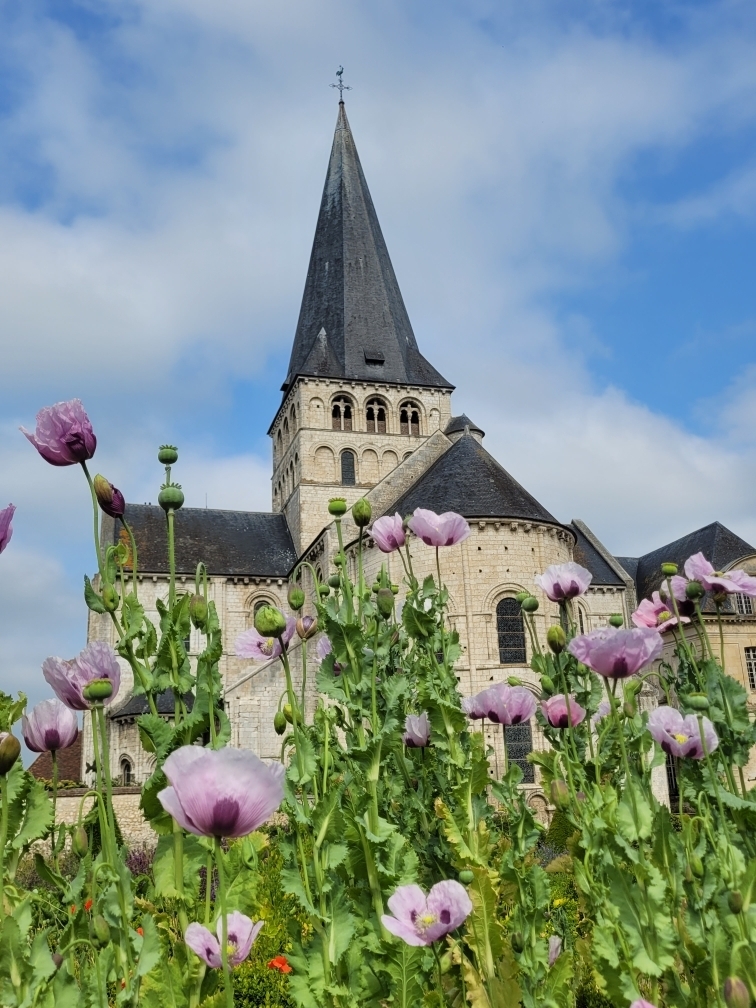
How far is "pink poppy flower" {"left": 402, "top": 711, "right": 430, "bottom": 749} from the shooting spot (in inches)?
142

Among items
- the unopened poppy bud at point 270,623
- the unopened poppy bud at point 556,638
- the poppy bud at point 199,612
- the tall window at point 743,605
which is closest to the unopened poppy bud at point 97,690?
the poppy bud at point 199,612

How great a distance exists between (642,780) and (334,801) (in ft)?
3.75

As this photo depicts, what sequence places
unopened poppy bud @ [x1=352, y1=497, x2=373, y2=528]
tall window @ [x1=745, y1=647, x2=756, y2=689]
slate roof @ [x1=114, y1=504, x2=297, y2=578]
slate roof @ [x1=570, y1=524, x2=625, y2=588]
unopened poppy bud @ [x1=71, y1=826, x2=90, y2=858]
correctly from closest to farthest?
unopened poppy bud @ [x1=71, y1=826, x2=90, y2=858], unopened poppy bud @ [x1=352, y1=497, x2=373, y2=528], tall window @ [x1=745, y1=647, x2=756, y2=689], slate roof @ [x1=570, y1=524, x2=625, y2=588], slate roof @ [x1=114, y1=504, x2=297, y2=578]

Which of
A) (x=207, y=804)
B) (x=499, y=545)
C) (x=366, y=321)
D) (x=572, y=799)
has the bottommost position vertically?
(x=572, y=799)

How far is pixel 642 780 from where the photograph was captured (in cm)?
299

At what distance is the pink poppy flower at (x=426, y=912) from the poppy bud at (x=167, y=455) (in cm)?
151

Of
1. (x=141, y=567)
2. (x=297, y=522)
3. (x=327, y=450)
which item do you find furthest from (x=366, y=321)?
(x=141, y=567)

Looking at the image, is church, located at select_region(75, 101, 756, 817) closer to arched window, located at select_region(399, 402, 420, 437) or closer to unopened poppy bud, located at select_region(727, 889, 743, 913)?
arched window, located at select_region(399, 402, 420, 437)

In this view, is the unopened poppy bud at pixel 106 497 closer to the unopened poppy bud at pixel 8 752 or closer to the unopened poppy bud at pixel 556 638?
the unopened poppy bud at pixel 8 752

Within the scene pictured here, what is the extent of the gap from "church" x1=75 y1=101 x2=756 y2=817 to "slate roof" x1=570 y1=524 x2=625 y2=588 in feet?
0.31

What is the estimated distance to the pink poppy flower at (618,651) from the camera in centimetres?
259

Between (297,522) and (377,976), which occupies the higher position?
(297,522)

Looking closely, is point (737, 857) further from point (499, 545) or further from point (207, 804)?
point (499, 545)

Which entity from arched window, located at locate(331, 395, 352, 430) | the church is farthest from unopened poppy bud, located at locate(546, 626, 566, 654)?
arched window, located at locate(331, 395, 352, 430)
